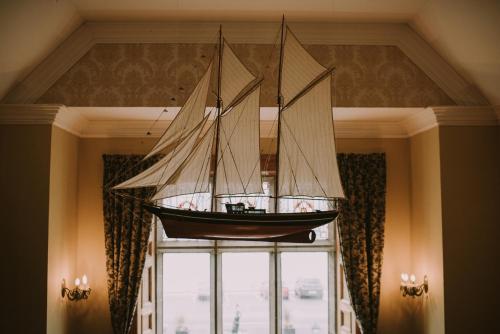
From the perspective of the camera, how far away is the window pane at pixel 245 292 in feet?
20.0

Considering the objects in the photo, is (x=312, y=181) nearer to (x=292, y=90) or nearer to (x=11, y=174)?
(x=292, y=90)

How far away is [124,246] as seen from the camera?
5.75m

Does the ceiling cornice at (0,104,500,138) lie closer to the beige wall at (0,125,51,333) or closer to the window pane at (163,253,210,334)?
the beige wall at (0,125,51,333)

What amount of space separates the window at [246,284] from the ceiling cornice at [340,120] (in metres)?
0.96

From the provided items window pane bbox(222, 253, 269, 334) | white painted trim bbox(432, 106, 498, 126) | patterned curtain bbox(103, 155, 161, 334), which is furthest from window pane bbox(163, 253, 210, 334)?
white painted trim bbox(432, 106, 498, 126)

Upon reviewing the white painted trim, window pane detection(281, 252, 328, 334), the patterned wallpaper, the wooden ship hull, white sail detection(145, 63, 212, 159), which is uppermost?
the patterned wallpaper

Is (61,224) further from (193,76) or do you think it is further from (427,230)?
(427,230)

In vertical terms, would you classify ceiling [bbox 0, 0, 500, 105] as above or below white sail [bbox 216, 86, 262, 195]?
above

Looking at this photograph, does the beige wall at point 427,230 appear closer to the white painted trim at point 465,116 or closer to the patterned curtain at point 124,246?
the white painted trim at point 465,116

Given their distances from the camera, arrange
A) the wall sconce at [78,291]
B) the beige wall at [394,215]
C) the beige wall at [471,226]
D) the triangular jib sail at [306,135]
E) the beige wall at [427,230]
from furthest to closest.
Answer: the beige wall at [394,215] → the wall sconce at [78,291] → the beige wall at [427,230] → the beige wall at [471,226] → the triangular jib sail at [306,135]

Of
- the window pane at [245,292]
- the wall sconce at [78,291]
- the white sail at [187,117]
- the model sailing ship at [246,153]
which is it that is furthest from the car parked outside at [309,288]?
the white sail at [187,117]

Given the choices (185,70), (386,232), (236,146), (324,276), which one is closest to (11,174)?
(185,70)

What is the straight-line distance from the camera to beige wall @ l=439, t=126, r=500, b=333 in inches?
200

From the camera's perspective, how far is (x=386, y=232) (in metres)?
6.07
